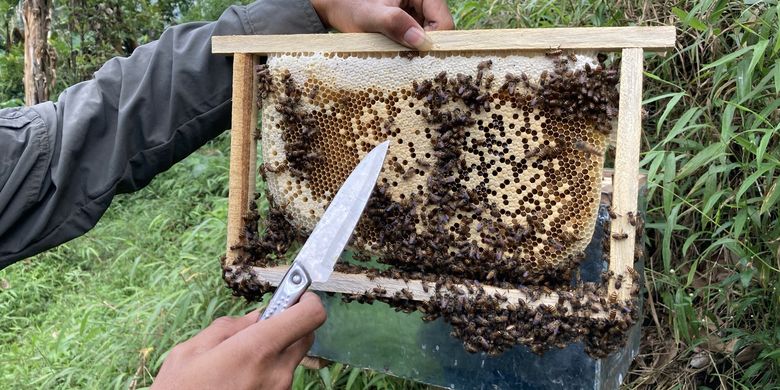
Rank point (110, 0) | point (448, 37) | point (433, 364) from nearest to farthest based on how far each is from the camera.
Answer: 1. point (448, 37)
2. point (433, 364)
3. point (110, 0)

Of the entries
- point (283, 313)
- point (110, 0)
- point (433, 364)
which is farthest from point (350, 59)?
point (110, 0)

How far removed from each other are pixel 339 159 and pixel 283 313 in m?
0.75

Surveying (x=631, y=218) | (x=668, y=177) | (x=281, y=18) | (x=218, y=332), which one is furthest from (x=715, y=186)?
(x=218, y=332)

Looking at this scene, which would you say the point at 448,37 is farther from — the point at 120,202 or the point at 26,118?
the point at 120,202

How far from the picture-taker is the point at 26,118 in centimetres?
242

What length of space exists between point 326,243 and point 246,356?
39 centimetres

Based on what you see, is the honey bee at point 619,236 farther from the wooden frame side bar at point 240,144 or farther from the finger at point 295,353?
the wooden frame side bar at point 240,144

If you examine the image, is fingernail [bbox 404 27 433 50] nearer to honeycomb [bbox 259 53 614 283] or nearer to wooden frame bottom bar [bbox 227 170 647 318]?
honeycomb [bbox 259 53 614 283]

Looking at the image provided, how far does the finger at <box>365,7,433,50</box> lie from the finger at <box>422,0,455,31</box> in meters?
0.50

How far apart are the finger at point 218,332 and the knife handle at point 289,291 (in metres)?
0.08

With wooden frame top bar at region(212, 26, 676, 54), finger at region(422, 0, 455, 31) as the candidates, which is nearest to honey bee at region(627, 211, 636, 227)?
wooden frame top bar at region(212, 26, 676, 54)

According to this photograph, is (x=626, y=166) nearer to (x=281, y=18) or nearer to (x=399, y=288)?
(x=399, y=288)

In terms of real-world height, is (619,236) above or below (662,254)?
above

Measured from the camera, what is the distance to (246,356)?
165 cm
